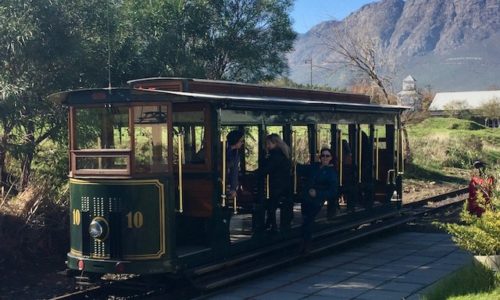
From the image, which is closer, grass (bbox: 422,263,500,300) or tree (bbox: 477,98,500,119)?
grass (bbox: 422,263,500,300)

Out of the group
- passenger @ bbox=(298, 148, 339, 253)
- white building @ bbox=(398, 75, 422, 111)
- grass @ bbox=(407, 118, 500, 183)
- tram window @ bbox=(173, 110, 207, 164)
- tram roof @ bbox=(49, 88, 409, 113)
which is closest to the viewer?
tram roof @ bbox=(49, 88, 409, 113)

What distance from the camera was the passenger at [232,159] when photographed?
9109 mm

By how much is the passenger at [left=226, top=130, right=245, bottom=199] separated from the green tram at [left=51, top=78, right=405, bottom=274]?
0.17 meters

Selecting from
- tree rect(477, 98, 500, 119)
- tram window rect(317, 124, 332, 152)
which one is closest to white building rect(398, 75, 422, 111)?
tree rect(477, 98, 500, 119)

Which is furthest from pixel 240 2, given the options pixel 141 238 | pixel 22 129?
pixel 141 238

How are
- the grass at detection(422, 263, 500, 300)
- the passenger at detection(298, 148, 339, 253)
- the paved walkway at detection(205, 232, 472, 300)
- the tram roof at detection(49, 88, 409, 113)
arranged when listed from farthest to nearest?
1. the passenger at detection(298, 148, 339, 253)
2. the paved walkway at detection(205, 232, 472, 300)
3. the tram roof at detection(49, 88, 409, 113)
4. the grass at detection(422, 263, 500, 300)

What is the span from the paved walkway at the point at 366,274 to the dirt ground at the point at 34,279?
7.65 feet

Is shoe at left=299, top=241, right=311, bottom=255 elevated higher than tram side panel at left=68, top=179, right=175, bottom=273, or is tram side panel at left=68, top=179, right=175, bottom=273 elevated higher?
tram side panel at left=68, top=179, right=175, bottom=273

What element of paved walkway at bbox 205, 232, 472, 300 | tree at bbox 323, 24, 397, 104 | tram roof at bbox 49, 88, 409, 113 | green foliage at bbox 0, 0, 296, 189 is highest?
tree at bbox 323, 24, 397, 104

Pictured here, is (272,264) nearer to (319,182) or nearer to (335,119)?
(319,182)

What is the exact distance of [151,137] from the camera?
822 cm

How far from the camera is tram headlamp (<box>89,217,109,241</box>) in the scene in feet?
26.2

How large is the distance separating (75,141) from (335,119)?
480 centimetres

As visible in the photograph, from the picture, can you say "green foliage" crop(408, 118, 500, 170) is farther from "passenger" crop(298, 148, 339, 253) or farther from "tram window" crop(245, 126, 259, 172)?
"passenger" crop(298, 148, 339, 253)
